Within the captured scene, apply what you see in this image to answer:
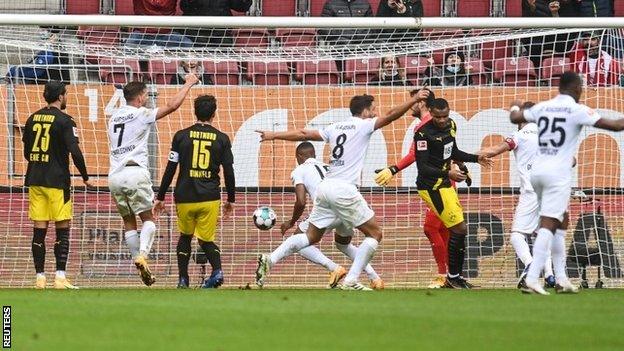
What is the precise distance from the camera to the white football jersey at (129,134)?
1645 centimetres

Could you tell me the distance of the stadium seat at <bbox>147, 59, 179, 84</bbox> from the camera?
64.0 feet

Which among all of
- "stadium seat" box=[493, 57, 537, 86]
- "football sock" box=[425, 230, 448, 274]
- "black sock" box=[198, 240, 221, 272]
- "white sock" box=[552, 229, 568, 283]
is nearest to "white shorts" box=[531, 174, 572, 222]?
"white sock" box=[552, 229, 568, 283]

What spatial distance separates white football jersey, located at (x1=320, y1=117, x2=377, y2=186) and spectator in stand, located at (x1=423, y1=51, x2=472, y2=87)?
3.96m

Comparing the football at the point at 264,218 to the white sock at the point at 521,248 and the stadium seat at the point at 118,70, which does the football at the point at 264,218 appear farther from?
the white sock at the point at 521,248

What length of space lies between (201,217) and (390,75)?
444cm

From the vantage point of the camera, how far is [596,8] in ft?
73.6

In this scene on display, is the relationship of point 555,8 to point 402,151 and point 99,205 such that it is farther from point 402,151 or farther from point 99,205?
point 99,205

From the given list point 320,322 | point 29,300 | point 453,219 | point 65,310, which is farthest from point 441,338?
point 453,219

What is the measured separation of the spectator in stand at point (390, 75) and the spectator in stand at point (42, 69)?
4.34 metres

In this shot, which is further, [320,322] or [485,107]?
[485,107]

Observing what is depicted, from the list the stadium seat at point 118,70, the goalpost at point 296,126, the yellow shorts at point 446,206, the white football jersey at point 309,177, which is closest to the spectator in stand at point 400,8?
the goalpost at point 296,126

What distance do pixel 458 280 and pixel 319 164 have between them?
2.27 metres

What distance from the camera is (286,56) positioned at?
772 inches

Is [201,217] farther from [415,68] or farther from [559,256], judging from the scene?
[415,68]
